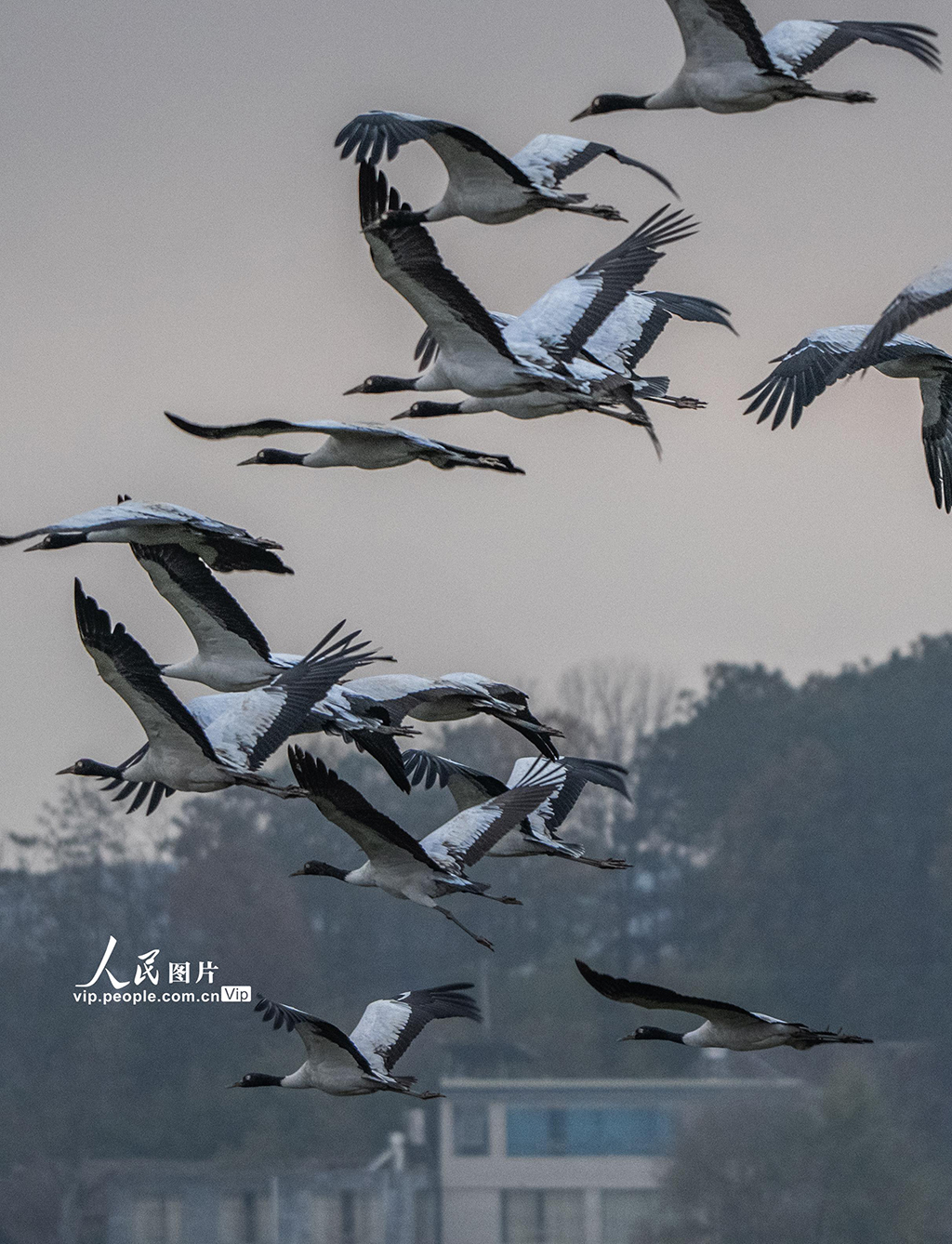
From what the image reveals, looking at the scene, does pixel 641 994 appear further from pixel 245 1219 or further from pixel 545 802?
pixel 245 1219

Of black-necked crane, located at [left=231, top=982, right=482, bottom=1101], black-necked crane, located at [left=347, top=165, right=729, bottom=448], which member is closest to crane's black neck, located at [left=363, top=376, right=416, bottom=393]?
black-necked crane, located at [left=347, top=165, right=729, bottom=448]

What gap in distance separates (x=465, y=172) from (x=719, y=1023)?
5549 mm

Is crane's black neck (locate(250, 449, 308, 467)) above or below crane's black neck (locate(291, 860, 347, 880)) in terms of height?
above

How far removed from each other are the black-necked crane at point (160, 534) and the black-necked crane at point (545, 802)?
2386mm

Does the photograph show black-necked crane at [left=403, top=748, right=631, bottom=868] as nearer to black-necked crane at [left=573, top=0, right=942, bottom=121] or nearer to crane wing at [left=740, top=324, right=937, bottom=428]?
crane wing at [left=740, top=324, right=937, bottom=428]

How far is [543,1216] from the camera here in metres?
56.7

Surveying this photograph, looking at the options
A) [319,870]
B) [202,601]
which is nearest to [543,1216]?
[319,870]

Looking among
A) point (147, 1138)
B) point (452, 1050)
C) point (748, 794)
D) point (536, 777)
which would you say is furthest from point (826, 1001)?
point (536, 777)

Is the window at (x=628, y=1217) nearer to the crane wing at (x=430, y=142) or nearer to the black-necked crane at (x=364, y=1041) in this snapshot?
the black-necked crane at (x=364, y=1041)

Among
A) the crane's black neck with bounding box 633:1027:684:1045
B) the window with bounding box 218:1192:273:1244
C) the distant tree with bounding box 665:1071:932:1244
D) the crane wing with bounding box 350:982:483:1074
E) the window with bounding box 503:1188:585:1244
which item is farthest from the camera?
the window with bounding box 503:1188:585:1244

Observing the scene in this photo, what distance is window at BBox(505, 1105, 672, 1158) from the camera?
5809 cm

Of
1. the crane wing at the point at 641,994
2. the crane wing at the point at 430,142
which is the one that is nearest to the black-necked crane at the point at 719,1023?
the crane wing at the point at 641,994

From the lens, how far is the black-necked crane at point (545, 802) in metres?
17.7

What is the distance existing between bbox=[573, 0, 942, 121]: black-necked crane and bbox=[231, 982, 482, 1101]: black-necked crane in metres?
6.24
